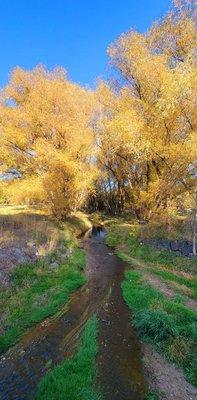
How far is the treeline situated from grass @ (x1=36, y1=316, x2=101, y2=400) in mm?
16491

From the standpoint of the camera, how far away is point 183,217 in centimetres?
2975

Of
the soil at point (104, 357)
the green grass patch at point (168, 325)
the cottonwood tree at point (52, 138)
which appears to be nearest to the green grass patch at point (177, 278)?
the green grass patch at point (168, 325)

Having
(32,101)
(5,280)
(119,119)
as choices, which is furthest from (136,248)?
(32,101)

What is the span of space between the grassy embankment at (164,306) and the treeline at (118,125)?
6.98 m

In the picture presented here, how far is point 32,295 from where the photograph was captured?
14.1 meters

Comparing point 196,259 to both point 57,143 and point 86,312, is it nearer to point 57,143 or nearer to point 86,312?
point 86,312

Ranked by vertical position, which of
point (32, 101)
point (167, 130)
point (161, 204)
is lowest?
point (161, 204)

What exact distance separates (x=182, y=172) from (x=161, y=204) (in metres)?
3.97

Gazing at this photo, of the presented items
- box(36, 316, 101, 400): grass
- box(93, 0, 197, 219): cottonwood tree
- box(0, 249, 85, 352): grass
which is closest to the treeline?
box(93, 0, 197, 219): cottonwood tree

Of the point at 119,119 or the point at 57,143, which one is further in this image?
the point at 57,143

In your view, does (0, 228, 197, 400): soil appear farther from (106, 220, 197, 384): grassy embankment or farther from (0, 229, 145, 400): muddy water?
(106, 220, 197, 384): grassy embankment

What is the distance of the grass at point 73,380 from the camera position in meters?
8.38

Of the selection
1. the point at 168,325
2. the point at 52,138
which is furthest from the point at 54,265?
the point at 52,138

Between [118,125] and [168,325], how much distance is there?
1748 centimetres
